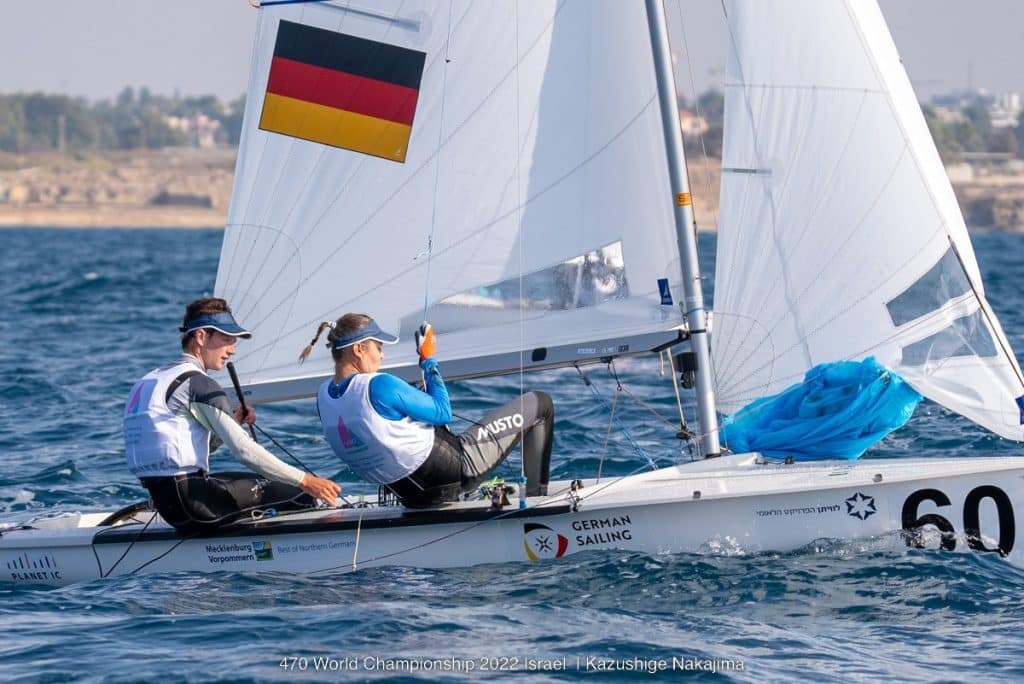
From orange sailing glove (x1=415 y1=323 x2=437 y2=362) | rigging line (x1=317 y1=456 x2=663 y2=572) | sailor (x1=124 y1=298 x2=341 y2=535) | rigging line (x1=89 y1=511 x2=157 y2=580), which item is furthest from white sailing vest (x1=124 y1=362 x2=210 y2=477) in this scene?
orange sailing glove (x1=415 y1=323 x2=437 y2=362)

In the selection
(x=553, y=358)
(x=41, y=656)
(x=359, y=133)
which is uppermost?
(x=359, y=133)

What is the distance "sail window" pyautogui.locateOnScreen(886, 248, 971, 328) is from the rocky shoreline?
77.9m

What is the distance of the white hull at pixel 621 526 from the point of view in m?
5.90

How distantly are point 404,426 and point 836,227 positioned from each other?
205cm

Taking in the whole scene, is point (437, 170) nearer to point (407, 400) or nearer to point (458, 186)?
point (458, 186)

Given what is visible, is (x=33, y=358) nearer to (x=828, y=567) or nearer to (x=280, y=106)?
(x=280, y=106)

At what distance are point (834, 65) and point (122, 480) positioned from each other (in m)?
4.55

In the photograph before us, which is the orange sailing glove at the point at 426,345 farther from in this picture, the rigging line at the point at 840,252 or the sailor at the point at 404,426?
the rigging line at the point at 840,252

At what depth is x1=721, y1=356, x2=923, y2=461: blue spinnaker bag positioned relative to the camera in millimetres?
6301

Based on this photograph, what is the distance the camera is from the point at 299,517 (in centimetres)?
630

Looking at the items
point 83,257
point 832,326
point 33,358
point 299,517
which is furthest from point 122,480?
point 83,257

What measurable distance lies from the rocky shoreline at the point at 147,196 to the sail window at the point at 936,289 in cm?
7793

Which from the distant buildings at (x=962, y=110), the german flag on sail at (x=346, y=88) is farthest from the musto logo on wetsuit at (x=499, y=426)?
the distant buildings at (x=962, y=110)

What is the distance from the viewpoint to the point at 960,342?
6285mm
